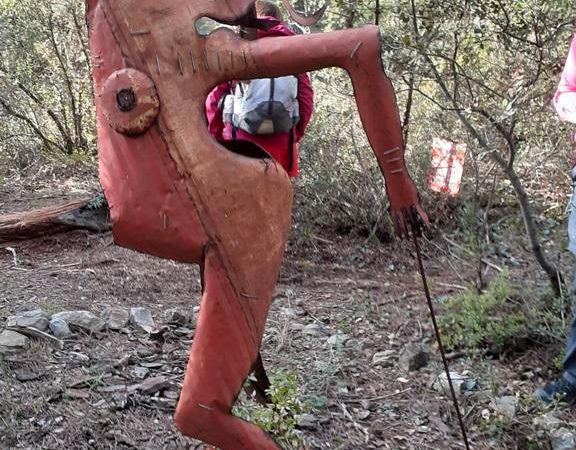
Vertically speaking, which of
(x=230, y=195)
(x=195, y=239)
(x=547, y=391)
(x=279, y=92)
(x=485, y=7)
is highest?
(x=485, y=7)

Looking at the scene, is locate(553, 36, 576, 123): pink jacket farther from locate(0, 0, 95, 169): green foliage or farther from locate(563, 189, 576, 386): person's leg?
locate(0, 0, 95, 169): green foliage

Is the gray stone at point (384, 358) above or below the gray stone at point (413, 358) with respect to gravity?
below

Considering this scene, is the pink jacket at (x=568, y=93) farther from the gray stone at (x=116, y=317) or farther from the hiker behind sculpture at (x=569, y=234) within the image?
the gray stone at (x=116, y=317)

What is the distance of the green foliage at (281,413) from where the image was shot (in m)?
2.21

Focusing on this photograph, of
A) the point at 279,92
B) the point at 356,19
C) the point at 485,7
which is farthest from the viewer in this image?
the point at 356,19

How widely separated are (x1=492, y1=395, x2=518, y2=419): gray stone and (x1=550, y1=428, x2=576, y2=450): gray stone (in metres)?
0.17

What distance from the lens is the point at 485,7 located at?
11.6 ft

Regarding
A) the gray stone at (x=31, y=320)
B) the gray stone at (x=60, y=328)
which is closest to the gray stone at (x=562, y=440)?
the gray stone at (x=60, y=328)

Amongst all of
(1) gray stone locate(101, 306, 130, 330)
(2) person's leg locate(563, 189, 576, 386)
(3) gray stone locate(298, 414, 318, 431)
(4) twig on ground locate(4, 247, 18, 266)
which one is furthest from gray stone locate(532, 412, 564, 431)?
(4) twig on ground locate(4, 247, 18, 266)

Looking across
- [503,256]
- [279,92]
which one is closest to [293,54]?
[279,92]

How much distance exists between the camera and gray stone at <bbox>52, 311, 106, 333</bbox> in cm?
350

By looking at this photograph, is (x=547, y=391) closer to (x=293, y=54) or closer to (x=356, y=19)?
(x=293, y=54)

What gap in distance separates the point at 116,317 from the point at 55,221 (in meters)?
2.03

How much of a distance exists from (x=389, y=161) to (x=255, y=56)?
0.40 m
